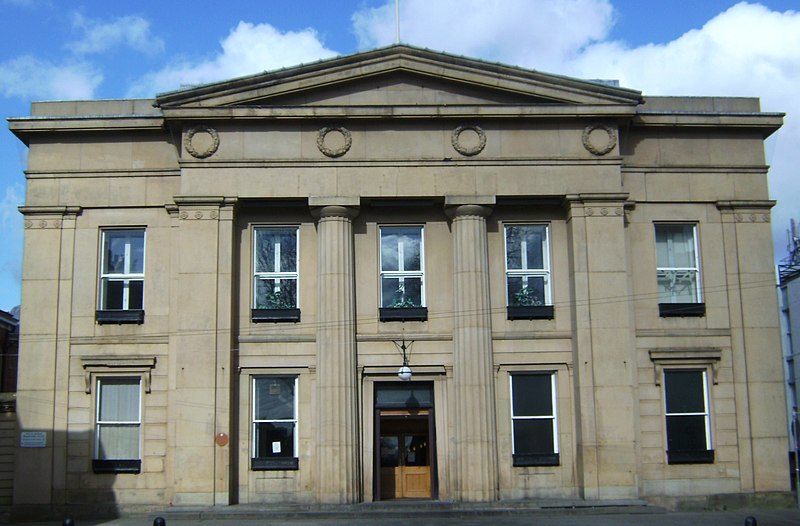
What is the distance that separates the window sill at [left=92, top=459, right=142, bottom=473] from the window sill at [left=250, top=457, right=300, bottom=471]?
10.2 ft

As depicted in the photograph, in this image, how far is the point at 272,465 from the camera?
25812 mm

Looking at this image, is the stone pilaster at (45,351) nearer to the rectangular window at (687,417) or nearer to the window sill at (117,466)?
the window sill at (117,466)

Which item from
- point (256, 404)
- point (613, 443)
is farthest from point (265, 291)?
point (613, 443)

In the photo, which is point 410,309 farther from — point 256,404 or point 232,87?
point 232,87

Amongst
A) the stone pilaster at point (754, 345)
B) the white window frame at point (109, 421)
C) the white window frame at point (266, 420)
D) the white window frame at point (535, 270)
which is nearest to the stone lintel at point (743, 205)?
the stone pilaster at point (754, 345)

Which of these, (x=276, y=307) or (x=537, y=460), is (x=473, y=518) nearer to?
(x=537, y=460)

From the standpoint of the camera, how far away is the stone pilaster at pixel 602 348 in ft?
82.8

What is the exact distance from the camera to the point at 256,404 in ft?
86.5

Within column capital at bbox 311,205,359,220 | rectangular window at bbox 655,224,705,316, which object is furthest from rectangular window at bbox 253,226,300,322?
rectangular window at bbox 655,224,705,316

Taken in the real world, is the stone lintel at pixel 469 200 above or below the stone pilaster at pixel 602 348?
above

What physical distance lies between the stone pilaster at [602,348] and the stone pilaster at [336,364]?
6.07 m

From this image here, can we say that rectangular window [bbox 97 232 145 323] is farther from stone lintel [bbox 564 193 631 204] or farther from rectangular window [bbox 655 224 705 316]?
rectangular window [bbox 655 224 705 316]

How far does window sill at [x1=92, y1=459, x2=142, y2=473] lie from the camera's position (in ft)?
85.0

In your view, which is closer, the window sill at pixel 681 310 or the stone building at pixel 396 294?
the stone building at pixel 396 294
